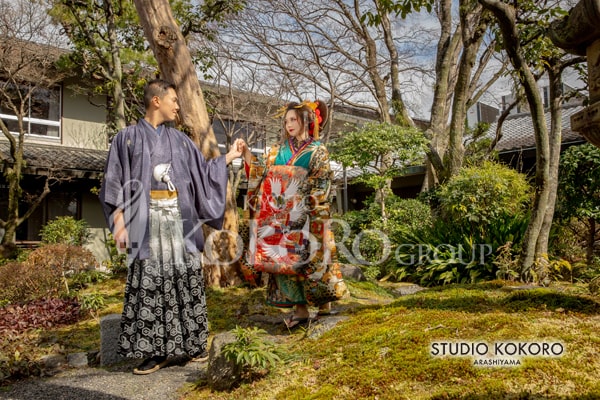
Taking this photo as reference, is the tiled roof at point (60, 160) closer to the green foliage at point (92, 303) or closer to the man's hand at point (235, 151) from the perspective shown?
the green foliage at point (92, 303)

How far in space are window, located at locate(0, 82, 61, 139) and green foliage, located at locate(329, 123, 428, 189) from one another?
9313mm

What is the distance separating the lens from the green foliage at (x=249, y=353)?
316 centimetres

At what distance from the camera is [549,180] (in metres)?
5.82

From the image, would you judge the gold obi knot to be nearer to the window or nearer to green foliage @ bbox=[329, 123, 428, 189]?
green foliage @ bbox=[329, 123, 428, 189]

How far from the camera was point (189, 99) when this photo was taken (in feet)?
20.5

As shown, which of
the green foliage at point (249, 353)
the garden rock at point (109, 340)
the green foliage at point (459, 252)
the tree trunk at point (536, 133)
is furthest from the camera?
the green foliage at point (459, 252)

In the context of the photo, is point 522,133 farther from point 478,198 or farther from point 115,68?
point 115,68

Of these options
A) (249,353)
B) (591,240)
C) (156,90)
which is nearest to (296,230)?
(249,353)

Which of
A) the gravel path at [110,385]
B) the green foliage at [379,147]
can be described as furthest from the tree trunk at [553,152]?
the gravel path at [110,385]

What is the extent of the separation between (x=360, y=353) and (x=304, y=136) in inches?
84.1

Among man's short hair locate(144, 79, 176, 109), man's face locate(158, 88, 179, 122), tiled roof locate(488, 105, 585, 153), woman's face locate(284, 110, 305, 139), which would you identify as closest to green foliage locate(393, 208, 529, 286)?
woman's face locate(284, 110, 305, 139)

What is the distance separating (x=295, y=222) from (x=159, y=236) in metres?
1.22

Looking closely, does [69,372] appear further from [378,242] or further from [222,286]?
[378,242]

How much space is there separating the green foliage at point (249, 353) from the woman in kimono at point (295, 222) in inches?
42.9
